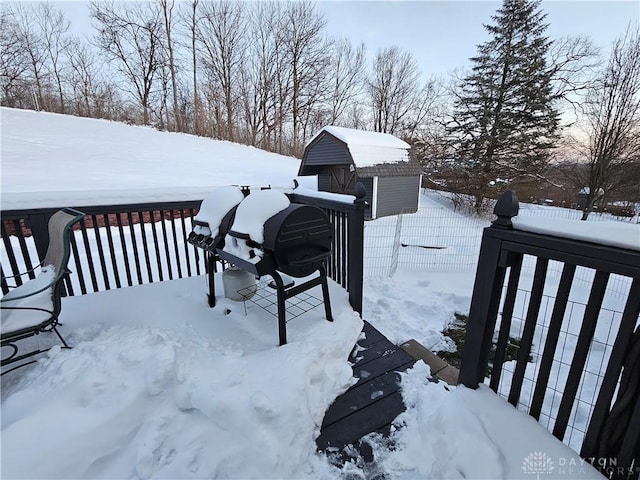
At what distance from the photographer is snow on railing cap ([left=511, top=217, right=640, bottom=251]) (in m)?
1.09

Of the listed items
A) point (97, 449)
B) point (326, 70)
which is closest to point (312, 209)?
point (97, 449)

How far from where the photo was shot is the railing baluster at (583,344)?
1.21m

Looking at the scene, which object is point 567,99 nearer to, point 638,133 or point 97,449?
point 638,133

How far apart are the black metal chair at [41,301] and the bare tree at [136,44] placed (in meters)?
18.8

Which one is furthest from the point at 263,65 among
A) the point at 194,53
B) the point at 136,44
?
the point at 136,44

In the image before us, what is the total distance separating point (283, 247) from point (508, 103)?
13.9 m

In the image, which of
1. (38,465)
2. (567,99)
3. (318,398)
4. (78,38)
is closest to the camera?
(38,465)

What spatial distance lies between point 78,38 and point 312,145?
54.3 ft

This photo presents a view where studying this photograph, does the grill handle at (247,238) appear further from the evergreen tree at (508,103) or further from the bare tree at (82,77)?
the bare tree at (82,77)

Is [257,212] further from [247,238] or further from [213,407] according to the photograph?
[213,407]

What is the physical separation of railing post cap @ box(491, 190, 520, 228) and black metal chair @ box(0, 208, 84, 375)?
102 inches

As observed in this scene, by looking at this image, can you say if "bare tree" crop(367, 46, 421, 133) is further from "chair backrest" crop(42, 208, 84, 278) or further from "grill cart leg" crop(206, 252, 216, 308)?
"chair backrest" crop(42, 208, 84, 278)

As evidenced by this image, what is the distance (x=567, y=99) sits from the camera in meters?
11.4

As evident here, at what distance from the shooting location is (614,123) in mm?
9555
